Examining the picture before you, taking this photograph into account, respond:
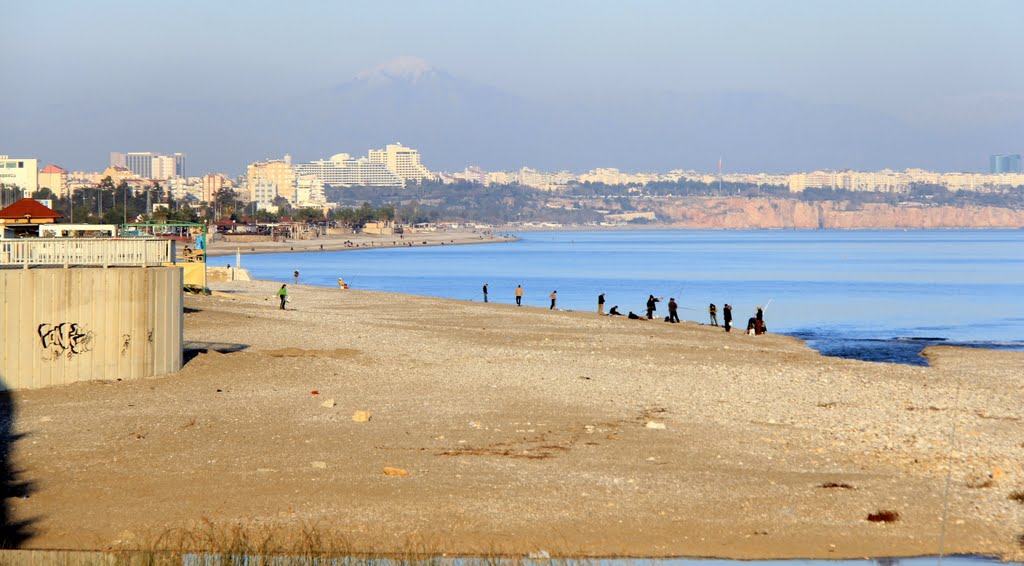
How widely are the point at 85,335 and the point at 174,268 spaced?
68.1 inches

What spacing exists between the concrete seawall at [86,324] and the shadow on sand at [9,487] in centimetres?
107

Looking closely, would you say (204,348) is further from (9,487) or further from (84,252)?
(9,487)

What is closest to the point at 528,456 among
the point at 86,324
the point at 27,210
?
the point at 86,324

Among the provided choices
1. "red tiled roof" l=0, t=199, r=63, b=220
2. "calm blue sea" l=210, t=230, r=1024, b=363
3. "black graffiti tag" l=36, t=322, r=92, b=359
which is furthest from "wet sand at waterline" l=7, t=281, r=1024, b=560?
"calm blue sea" l=210, t=230, r=1024, b=363

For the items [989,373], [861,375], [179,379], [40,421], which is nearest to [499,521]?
[40,421]

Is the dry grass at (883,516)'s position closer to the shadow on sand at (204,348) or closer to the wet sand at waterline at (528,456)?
the wet sand at waterline at (528,456)

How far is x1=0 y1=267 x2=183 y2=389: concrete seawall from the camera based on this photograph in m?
A: 18.1

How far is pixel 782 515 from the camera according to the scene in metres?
12.4

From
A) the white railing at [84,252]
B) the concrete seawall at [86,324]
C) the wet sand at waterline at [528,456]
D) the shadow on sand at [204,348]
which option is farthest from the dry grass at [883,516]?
the shadow on sand at [204,348]

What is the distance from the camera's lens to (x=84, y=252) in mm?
18969

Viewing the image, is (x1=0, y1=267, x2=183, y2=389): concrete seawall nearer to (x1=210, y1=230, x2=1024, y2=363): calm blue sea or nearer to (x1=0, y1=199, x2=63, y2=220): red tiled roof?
(x1=0, y1=199, x2=63, y2=220): red tiled roof

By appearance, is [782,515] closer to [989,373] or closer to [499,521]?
[499,521]

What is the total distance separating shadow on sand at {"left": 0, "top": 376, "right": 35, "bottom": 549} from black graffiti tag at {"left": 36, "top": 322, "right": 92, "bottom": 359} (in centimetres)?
125

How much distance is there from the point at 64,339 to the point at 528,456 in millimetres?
7751
